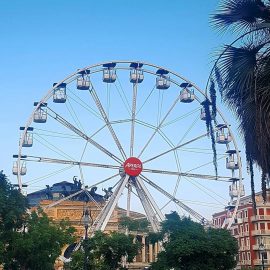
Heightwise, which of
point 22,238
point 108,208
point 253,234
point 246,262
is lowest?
point 246,262

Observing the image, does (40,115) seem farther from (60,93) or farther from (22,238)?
(22,238)

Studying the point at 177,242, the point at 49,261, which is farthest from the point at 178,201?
the point at 49,261

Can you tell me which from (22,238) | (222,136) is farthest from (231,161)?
(22,238)

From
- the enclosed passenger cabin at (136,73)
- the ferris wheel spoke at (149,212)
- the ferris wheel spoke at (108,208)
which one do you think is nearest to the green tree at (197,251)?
the ferris wheel spoke at (149,212)

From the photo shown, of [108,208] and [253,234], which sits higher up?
[253,234]

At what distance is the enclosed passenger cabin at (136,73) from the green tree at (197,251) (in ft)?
45.2

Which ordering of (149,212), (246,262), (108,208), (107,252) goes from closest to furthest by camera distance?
1. (107,252)
2. (108,208)
3. (149,212)
4. (246,262)

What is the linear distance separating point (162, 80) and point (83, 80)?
7.19 m

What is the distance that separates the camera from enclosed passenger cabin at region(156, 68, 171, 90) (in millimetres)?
43647

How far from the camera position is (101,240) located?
3538 centimetres

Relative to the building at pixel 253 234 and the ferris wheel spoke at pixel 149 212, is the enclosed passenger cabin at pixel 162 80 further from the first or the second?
the building at pixel 253 234

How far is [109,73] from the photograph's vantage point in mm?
42406

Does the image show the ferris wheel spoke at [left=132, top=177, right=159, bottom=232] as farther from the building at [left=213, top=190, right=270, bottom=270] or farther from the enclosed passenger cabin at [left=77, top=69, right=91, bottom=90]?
the building at [left=213, top=190, right=270, bottom=270]

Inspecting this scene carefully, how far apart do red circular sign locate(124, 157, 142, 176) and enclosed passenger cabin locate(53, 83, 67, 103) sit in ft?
24.5
